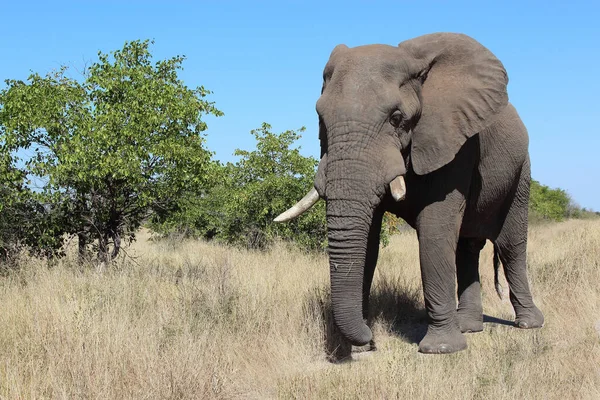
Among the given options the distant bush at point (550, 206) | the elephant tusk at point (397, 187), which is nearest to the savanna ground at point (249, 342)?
the elephant tusk at point (397, 187)

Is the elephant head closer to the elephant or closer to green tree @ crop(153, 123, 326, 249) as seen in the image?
the elephant

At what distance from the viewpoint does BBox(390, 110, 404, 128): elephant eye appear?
6.05 meters

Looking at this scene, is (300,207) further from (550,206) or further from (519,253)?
(550,206)

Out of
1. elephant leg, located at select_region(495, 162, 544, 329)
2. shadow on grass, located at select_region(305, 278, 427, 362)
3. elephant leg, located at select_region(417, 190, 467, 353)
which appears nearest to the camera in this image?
elephant leg, located at select_region(417, 190, 467, 353)

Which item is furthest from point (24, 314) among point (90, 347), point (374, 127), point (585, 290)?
point (585, 290)

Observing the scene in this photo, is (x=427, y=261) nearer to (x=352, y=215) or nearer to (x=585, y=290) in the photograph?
(x=352, y=215)

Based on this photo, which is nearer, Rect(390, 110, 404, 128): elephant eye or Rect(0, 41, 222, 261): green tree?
Rect(390, 110, 404, 128): elephant eye

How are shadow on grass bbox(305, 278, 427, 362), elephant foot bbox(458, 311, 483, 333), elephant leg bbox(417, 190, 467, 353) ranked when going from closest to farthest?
elephant leg bbox(417, 190, 467, 353)
shadow on grass bbox(305, 278, 427, 362)
elephant foot bbox(458, 311, 483, 333)

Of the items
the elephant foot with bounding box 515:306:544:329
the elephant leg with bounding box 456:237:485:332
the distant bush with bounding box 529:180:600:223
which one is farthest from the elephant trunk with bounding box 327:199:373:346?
the distant bush with bounding box 529:180:600:223

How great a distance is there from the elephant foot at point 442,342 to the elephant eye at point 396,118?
7.01ft

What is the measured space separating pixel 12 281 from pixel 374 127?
5.34 m

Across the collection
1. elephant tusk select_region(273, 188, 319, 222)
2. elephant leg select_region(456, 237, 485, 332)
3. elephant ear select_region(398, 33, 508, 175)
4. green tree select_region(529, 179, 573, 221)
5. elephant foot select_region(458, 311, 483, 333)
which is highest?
green tree select_region(529, 179, 573, 221)

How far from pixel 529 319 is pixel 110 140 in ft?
19.8

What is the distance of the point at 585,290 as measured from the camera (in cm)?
909
